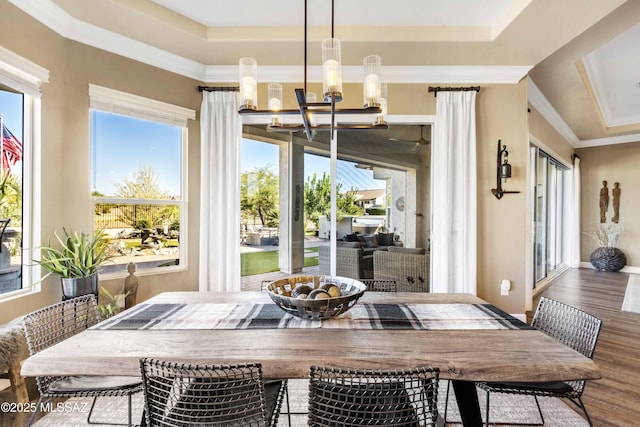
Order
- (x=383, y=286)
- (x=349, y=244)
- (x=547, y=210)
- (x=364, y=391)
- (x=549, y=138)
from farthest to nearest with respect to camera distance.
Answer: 1. (x=547, y=210)
2. (x=549, y=138)
3. (x=349, y=244)
4. (x=383, y=286)
5. (x=364, y=391)

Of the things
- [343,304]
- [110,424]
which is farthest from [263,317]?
[110,424]

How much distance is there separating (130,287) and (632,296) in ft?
22.5

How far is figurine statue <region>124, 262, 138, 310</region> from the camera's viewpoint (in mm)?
3030

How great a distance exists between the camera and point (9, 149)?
2494 mm

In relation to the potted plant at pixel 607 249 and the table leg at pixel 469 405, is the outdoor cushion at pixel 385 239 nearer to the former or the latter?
the table leg at pixel 469 405

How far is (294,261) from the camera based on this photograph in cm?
405

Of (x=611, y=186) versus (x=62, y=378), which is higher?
(x=611, y=186)

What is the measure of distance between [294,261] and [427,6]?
9.76 ft

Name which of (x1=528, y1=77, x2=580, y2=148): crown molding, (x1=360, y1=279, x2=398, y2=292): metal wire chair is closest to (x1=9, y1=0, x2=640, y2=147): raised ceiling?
(x1=528, y1=77, x2=580, y2=148): crown molding

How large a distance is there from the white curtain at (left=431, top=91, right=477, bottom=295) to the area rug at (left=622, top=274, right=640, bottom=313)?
2.69 m

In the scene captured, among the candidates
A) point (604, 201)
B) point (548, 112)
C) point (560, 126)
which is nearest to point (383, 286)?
point (548, 112)

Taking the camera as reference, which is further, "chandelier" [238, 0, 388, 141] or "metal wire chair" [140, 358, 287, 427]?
"chandelier" [238, 0, 388, 141]

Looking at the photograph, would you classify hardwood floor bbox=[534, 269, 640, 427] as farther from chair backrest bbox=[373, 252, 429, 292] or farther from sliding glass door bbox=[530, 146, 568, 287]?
chair backrest bbox=[373, 252, 429, 292]

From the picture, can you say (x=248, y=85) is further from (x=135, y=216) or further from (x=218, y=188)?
(x=135, y=216)
